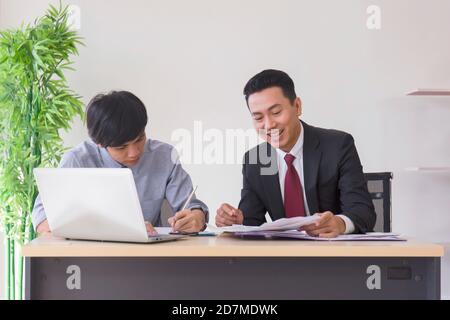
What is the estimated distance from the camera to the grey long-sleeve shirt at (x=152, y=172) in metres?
2.52

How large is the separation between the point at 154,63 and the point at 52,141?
935 millimetres

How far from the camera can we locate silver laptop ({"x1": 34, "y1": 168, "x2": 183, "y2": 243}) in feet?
5.29

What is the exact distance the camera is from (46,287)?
164 centimetres

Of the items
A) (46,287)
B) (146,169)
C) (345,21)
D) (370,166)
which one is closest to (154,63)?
(345,21)

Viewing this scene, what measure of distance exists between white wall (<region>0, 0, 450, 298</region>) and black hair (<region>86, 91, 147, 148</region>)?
6.55ft

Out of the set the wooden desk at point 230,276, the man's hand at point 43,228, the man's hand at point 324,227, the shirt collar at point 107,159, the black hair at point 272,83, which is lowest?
the wooden desk at point 230,276

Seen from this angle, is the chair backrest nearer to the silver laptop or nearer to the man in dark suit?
the man in dark suit

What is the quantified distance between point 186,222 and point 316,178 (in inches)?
22.1

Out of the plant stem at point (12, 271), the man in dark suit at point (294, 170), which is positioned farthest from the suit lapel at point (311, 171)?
the plant stem at point (12, 271)

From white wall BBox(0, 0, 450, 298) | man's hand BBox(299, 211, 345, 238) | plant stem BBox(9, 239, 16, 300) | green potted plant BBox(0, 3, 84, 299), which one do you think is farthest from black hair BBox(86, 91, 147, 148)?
white wall BBox(0, 0, 450, 298)

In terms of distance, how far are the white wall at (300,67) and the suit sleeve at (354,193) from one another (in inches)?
80.1

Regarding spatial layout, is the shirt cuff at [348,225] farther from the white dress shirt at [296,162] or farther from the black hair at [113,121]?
the black hair at [113,121]
